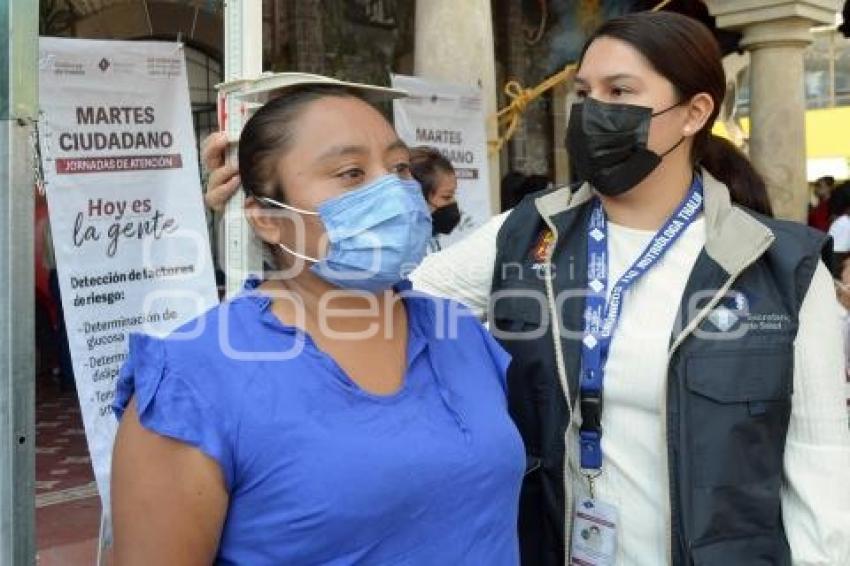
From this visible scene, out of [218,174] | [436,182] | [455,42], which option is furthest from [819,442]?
[455,42]

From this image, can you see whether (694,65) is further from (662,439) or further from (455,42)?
(455,42)

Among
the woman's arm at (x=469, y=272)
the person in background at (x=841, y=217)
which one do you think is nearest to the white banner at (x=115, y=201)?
the woman's arm at (x=469, y=272)

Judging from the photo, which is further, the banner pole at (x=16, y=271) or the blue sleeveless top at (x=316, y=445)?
the banner pole at (x=16, y=271)

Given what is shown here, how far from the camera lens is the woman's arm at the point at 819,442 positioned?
5.63 feet

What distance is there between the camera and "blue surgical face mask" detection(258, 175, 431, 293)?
5.18 ft

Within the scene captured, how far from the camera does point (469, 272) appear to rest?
198 centimetres

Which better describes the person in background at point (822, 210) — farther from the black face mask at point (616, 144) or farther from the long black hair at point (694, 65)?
the black face mask at point (616, 144)

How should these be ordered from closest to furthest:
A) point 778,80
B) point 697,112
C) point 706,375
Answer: point 706,375 < point 697,112 < point 778,80

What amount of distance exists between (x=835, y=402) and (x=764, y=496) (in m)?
0.21

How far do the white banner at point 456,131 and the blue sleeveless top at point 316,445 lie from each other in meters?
4.02

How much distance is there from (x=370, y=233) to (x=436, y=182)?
11.6ft

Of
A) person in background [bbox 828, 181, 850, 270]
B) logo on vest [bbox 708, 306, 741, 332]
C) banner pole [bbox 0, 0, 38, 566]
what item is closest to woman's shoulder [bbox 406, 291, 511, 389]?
logo on vest [bbox 708, 306, 741, 332]

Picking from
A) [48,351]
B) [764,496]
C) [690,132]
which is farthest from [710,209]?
[48,351]

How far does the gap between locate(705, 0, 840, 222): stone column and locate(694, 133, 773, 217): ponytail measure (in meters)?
6.63
